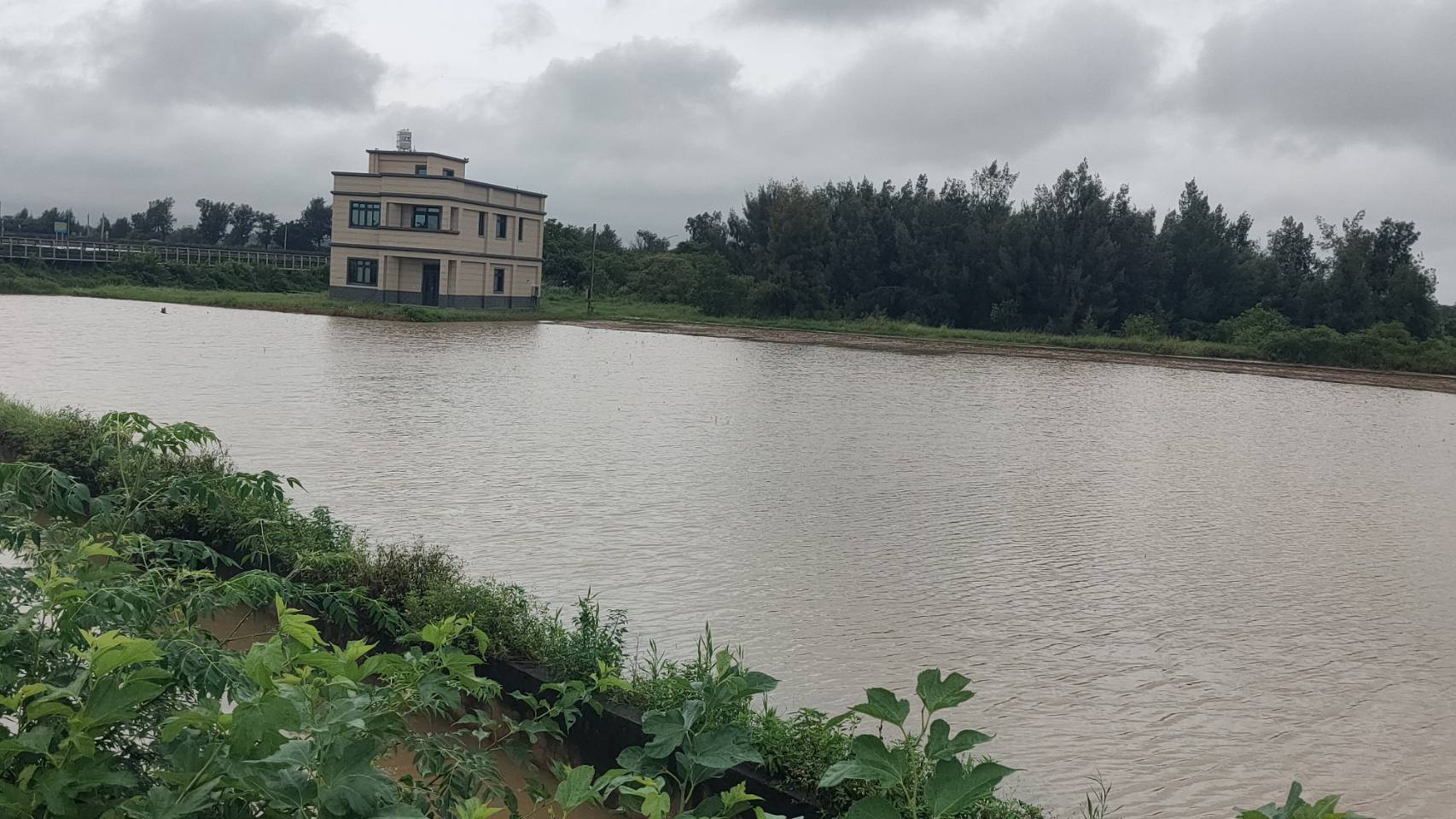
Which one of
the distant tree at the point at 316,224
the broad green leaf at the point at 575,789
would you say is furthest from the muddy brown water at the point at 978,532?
the distant tree at the point at 316,224

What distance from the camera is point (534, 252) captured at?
53906 mm

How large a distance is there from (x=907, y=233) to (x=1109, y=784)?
2093 inches

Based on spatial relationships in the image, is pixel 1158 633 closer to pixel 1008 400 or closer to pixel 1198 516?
pixel 1198 516

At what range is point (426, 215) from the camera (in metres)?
47.3

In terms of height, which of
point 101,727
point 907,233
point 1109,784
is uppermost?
point 907,233

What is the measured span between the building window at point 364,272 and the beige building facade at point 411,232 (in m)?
0.04

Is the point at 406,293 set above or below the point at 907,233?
below

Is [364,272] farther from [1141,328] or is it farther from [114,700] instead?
[114,700]

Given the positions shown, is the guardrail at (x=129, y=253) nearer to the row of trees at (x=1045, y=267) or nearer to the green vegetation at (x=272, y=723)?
the row of trees at (x=1045, y=267)

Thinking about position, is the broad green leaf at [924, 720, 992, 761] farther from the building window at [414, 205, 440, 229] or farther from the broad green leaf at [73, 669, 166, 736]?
the building window at [414, 205, 440, 229]

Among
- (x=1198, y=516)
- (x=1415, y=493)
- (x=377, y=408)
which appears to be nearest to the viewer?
(x=1198, y=516)

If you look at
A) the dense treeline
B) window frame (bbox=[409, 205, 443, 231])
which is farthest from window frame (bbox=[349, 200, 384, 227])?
the dense treeline

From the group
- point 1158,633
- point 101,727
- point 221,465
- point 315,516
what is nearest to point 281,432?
point 221,465

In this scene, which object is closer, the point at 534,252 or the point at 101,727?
the point at 101,727
